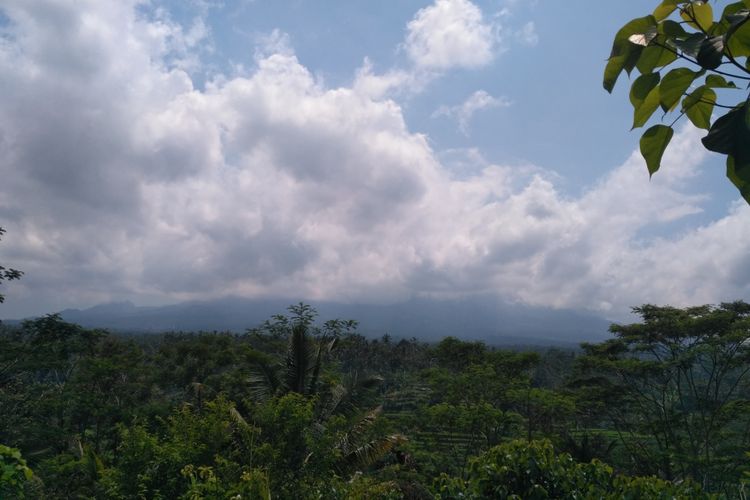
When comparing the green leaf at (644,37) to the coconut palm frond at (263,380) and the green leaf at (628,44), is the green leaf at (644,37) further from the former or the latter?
the coconut palm frond at (263,380)

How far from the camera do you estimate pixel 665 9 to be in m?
0.90

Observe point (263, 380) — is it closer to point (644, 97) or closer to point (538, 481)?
point (538, 481)

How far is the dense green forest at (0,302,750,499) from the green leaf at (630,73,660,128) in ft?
9.51

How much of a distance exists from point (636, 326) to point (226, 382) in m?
16.0

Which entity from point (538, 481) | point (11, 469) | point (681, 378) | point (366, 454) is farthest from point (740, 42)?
point (681, 378)

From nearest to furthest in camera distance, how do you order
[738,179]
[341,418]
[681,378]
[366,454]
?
[738,179], [341,418], [366,454], [681,378]

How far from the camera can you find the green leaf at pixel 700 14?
871 millimetres

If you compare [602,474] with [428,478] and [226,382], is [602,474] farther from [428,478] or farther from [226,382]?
[226,382]

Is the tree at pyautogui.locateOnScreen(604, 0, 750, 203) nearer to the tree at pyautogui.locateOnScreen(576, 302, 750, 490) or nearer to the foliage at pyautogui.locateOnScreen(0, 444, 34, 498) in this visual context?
the foliage at pyautogui.locateOnScreen(0, 444, 34, 498)

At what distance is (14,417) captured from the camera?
13039 millimetres

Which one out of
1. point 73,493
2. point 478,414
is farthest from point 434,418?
point 73,493

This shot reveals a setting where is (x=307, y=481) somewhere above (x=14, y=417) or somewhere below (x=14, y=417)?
above

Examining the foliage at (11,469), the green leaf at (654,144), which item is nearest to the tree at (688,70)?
the green leaf at (654,144)

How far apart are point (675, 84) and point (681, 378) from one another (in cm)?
1997
